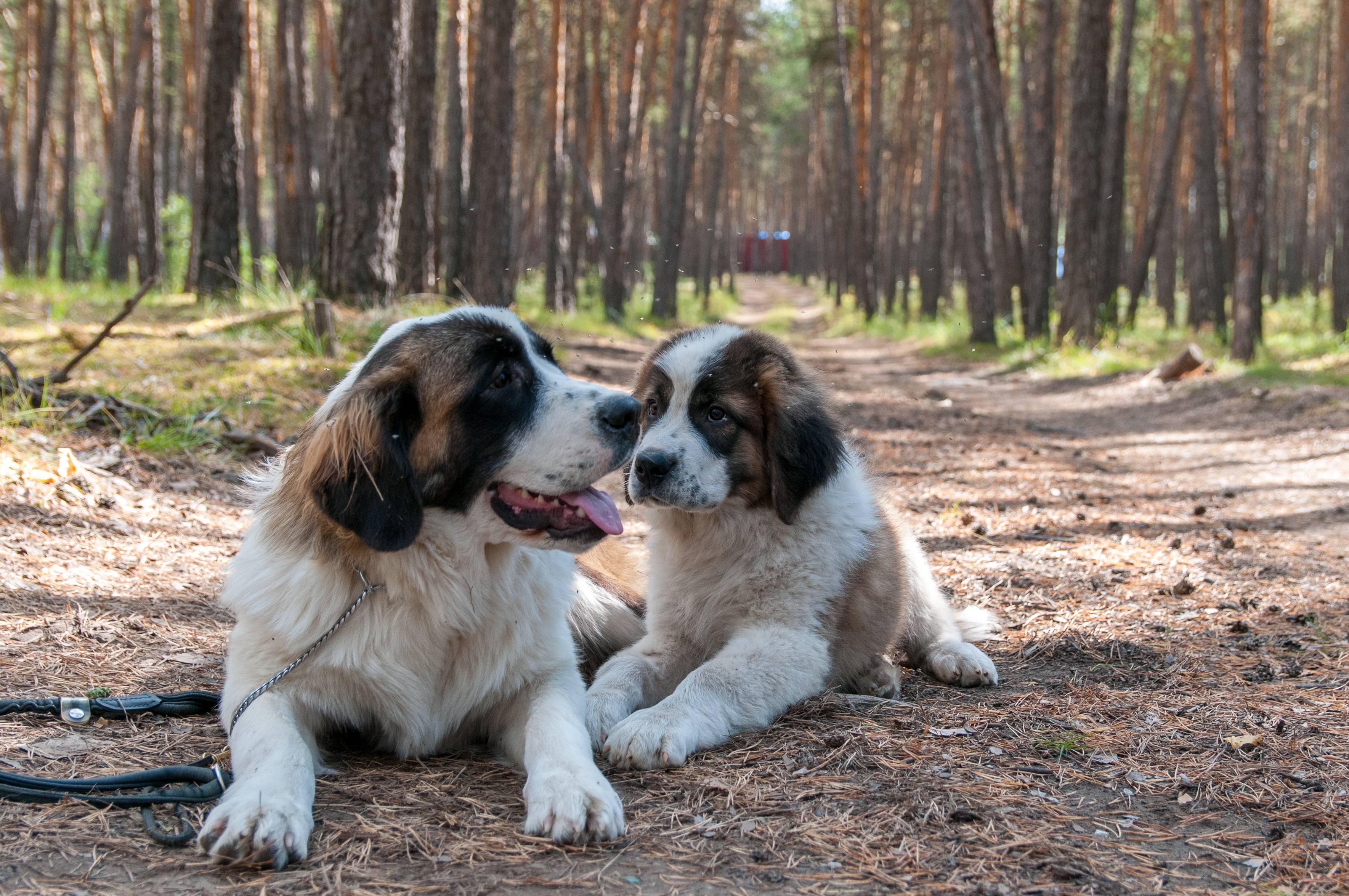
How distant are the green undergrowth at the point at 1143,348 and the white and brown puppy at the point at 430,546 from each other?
12.2 m

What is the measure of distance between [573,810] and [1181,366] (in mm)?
13523

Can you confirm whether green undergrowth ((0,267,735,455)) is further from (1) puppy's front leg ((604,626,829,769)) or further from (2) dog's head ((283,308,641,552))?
(1) puppy's front leg ((604,626,829,769))

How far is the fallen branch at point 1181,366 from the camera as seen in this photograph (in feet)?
45.5

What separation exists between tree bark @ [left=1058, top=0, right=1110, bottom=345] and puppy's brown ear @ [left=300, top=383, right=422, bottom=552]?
15.4 m

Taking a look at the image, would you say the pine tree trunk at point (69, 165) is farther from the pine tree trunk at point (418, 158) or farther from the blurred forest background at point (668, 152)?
the pine tree trunk at point (418, 158)

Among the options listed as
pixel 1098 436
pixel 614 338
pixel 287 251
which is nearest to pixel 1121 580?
pixel 1098 436

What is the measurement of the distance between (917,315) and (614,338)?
1224cm

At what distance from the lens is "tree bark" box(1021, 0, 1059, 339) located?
17516 millimetres

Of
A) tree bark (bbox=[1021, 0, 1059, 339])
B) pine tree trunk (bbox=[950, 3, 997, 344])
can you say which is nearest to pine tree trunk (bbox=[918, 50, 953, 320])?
pine tree trunk (bbox=[950, 3, 997, 344])

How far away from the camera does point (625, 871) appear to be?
2.40 meters

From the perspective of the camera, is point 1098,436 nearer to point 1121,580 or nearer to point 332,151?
point 1121,580

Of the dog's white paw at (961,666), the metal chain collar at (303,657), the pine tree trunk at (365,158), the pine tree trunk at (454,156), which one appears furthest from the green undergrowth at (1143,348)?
the metal chain collar at (303,657)

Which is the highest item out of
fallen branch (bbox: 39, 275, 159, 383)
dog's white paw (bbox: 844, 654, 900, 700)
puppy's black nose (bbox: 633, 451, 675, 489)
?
fallen branch (bbox: 39, 275, 159, 383)

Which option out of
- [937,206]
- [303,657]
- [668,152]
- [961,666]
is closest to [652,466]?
[303,657]
